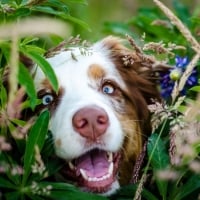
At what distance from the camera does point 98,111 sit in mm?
3361

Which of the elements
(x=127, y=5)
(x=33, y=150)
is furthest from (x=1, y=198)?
(x=127, y=5)

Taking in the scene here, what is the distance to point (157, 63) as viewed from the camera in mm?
3176

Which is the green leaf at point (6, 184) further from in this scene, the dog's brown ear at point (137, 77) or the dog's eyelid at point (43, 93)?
the dog's brown ear at point (137, 77)

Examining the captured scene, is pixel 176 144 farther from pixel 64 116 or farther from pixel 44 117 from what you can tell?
pixel 64 116

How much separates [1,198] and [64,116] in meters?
0.57

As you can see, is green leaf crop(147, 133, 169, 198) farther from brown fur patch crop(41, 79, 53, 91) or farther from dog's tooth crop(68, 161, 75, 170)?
brown fur patch crop(41, 79, 53, 91)

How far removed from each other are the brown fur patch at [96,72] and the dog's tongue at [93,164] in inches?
16.0

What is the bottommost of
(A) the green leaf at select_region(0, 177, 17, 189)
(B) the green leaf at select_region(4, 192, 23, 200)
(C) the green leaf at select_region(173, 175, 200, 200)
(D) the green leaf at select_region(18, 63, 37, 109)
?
(B) the green leaf at select_region(4, 192, 23, 200)

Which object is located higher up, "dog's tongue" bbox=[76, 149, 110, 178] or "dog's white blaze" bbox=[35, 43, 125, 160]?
"dog's white blaze" bbox=[35, 43, 125, 160]

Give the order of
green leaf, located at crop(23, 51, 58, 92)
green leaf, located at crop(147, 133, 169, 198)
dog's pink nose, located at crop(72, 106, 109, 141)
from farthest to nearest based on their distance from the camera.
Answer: dog's pink nose, located at crop(72, 106, 109, 141)
green leaf, located at crop(147, 133, 169, 198)
green leaf, located at crop(23, 51, 58, 92)

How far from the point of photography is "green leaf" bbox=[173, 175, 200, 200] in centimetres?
312

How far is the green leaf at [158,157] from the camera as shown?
3.12 meters

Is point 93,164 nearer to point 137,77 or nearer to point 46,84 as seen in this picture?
point 46,84

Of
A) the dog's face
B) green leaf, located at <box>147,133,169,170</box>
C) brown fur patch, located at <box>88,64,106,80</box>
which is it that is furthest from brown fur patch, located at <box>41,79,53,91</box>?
green leaf, located at <box>147,133,169,170</box>
